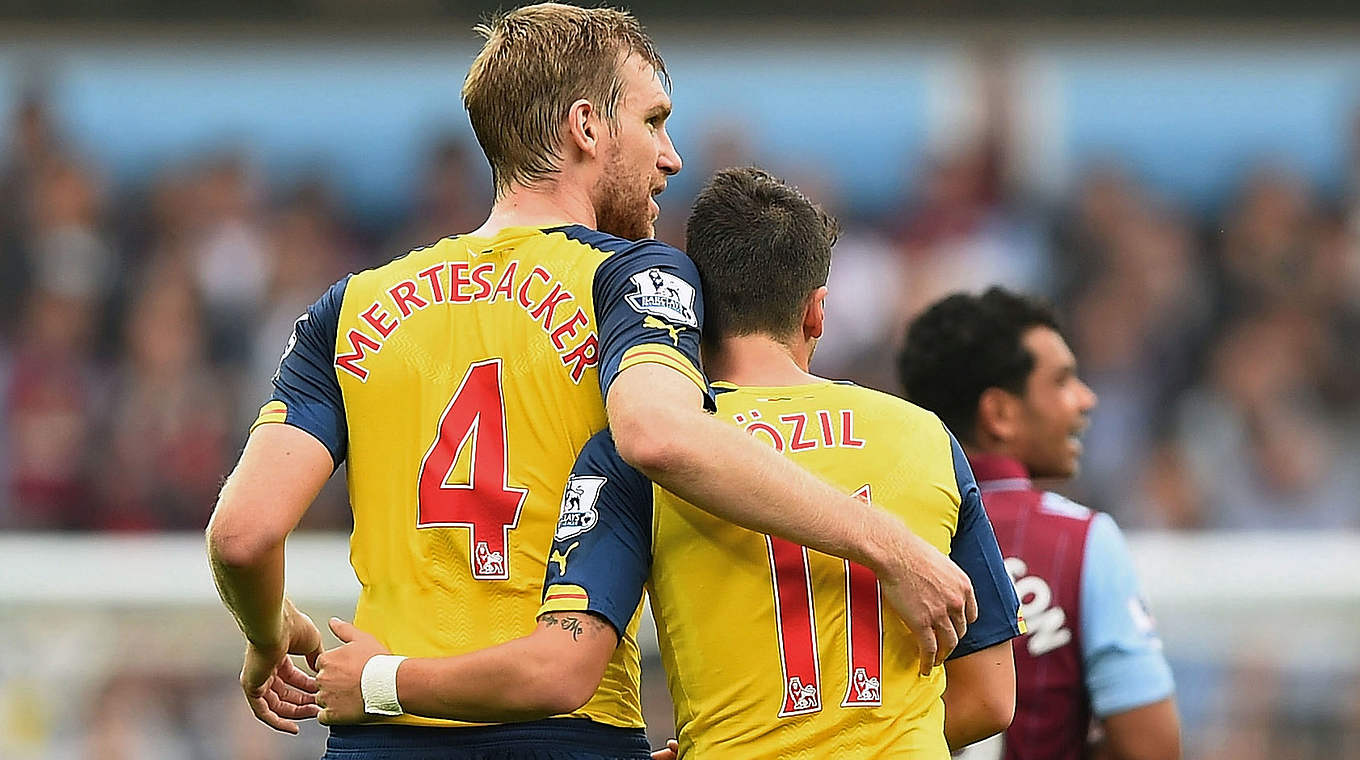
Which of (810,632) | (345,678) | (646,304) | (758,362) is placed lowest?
(345,678)

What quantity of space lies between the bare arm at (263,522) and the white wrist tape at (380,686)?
9.8 inches

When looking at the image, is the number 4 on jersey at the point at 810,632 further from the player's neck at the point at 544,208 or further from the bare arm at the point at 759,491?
the player's neck at the point at 544,208

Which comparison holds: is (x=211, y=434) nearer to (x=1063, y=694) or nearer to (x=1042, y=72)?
(x=1042, y=72)

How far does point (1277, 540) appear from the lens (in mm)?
8523

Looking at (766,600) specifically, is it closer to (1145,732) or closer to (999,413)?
(1145,732)

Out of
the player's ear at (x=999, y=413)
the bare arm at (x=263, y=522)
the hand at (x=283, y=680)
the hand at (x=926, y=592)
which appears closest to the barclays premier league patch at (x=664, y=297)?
the hand at (x=926, y=592)

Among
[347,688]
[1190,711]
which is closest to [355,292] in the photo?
[347,688]

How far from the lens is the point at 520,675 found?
9.60ft

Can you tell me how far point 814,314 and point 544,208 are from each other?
50 centimetres

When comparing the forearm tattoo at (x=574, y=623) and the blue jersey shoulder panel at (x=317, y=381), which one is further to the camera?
the blue jersey shoulder panel at (x=317, y=381)

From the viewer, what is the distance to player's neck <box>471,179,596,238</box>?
130 inches

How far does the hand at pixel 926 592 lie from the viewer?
9.59 ft

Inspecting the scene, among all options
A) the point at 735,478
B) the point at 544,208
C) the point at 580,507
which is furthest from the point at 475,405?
the point at 735,478

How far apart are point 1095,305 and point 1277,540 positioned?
1816 millimetres
